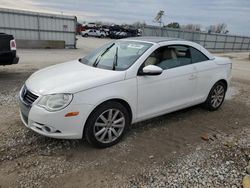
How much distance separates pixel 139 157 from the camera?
350 centimetres

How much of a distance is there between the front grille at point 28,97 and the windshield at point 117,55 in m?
1.16

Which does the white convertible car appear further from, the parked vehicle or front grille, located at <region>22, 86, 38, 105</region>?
the parked vehicle

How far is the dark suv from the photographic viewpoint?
22.6ft

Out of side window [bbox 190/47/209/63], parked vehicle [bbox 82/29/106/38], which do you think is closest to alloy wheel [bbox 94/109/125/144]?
side window [bbox 190/47/209/63]

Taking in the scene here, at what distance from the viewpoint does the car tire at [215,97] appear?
5320 millimetres

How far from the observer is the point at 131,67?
3814mm

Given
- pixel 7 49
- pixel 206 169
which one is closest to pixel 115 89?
pixel 206 169

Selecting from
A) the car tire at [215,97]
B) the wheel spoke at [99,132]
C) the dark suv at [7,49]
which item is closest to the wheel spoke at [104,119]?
the wheel spoke at [99,132]

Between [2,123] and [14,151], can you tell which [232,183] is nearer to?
[14,151]

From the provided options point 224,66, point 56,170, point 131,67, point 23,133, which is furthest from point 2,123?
point 224,66

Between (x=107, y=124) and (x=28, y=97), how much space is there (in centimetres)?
118

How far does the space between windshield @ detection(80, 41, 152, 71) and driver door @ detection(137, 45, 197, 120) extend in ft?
0.79

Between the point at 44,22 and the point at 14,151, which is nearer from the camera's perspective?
the point at 14,151

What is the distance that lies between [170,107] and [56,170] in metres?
2.24
